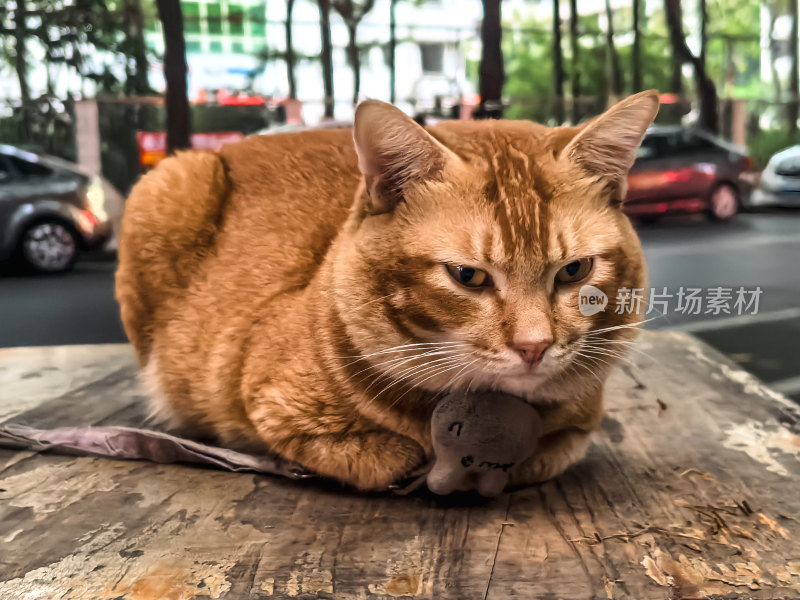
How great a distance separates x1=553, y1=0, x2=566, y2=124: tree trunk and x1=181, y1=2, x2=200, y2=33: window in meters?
0.69

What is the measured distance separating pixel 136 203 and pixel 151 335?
0.25 meters

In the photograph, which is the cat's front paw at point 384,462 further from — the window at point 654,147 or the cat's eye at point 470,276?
the window at point 654,147

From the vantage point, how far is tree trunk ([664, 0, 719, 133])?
1.33 meters

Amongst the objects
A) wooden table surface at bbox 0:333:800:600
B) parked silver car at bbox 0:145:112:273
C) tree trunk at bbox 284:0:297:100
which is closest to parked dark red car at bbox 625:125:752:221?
wooden table surface at bbox 0:333:800:600

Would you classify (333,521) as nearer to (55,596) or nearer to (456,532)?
(456,532)

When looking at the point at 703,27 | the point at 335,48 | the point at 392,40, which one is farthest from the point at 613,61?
the point at 335,48

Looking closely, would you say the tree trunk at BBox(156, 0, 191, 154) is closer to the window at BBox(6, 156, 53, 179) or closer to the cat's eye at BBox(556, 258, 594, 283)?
the window at BBox(6, 156, 53, 179)

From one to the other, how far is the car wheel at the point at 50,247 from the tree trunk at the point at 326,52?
592 mm

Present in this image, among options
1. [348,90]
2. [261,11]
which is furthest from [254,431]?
[261,11]

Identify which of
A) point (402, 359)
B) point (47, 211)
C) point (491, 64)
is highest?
point (491, 64)

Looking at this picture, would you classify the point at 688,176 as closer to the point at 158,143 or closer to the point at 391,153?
the point at 391,153

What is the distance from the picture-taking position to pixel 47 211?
1409 millimetres

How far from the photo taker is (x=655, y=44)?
1343 mm

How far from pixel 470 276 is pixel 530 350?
120 mm
